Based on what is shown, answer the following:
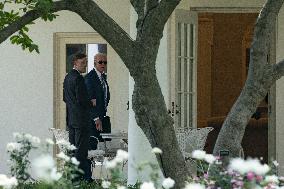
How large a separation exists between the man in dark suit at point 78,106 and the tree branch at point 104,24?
3.87 m

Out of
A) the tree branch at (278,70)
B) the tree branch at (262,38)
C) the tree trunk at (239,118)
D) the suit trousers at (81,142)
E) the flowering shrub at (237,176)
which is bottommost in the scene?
the suit trousers at (81,142)

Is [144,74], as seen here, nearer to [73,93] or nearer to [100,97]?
[73,93]

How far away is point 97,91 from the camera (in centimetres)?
1119

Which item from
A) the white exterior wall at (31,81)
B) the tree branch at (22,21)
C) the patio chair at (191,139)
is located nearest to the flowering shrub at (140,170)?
the tree branch at (22,21)

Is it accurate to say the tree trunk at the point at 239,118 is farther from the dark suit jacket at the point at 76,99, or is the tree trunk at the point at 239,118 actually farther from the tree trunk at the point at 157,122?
the dark suit jacket at the point at 76,99

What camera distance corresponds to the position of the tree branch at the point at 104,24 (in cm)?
632

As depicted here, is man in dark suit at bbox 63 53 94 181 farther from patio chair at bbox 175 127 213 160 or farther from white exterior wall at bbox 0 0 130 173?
white exterior wall at bbox 0 0 130 173

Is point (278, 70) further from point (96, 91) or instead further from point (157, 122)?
point (96, 91)

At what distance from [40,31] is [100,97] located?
177cm

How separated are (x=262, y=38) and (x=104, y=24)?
1.21 m

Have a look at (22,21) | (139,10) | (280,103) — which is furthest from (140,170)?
(280,103)

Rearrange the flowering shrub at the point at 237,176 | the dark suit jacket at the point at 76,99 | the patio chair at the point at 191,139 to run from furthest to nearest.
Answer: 1. the patio chair at the point at 191,139
2. the dark suit jacket at the point at 76,99
3. the flowering shrub at the point at 237,176

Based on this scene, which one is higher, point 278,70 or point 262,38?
point 262,38

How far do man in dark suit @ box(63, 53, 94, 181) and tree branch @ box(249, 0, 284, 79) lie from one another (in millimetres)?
4166
